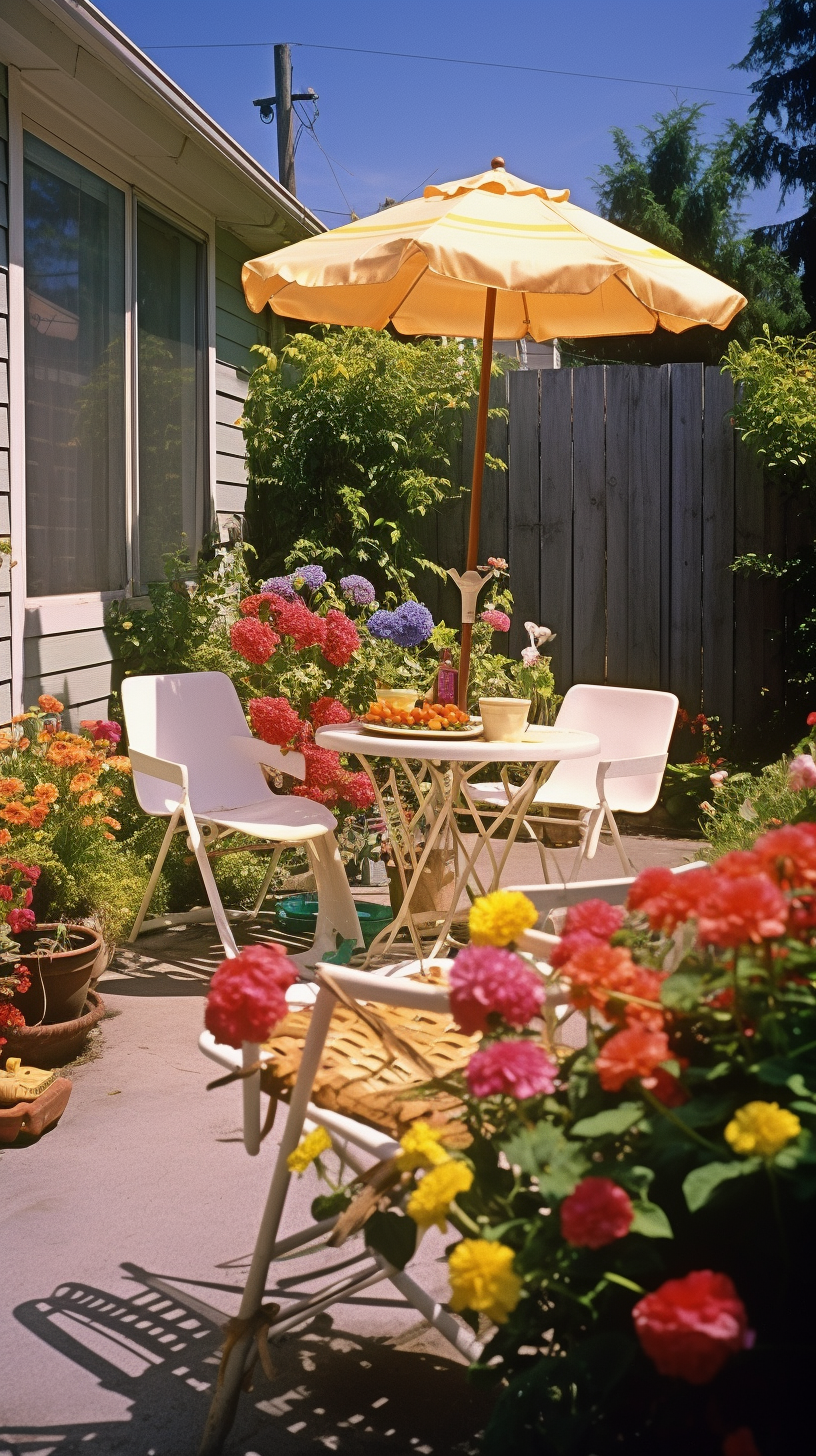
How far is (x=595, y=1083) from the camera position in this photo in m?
1.21

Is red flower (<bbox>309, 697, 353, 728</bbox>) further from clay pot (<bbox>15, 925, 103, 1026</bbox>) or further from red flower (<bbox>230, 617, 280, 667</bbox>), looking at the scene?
clay pot (<bbox>15, 925, 103, 1026</bbox>)

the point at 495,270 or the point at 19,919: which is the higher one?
the point at 495,270

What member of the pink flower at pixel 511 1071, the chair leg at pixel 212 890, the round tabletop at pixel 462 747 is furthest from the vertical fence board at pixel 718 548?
the pink flower at pixel 511 1071

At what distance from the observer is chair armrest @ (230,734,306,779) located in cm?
449

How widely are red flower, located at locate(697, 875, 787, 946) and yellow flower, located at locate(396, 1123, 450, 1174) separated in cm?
36

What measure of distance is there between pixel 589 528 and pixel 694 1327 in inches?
231

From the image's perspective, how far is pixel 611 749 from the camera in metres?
4.66

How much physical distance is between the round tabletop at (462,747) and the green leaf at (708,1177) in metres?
2.33

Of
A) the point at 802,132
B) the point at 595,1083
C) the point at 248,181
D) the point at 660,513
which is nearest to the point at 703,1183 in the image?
the point at 595,1083

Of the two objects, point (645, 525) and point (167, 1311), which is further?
point (645, 525)

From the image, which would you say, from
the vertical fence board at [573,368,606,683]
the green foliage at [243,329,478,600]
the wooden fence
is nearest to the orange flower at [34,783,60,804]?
the green foliage at [243,329,478,600]

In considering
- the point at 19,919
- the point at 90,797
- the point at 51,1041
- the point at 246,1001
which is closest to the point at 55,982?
the point at 51,1041

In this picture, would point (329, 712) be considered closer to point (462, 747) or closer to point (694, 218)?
point (462, 747)

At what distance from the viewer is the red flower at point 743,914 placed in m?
1.10
